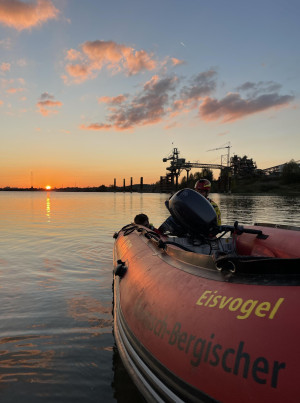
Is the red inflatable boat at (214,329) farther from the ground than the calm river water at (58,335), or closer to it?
farther from the ground

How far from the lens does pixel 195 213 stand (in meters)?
4.59

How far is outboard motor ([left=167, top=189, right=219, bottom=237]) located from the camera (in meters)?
4.59

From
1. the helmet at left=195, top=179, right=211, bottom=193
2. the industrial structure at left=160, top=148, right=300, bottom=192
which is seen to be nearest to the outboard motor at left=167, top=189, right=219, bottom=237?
the helmet at left=195, top=179, right=211, bottom=193

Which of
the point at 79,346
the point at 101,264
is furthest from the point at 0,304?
the point at 101,264

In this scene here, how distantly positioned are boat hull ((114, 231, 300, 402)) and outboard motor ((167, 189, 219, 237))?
1372 mm

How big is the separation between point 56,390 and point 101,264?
5.83m

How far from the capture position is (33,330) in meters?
4.75

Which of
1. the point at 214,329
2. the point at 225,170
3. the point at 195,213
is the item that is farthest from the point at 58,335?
the point at 225,170

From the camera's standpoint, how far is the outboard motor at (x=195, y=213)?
459cm

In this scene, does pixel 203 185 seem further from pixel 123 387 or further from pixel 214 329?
pixel 214 329

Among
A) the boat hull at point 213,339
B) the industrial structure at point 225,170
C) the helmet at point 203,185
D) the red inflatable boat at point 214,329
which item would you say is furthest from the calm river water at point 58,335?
the industrial structure at point 225,170

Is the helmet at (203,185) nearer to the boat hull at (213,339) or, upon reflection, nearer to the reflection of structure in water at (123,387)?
the boat hull at (213,339)

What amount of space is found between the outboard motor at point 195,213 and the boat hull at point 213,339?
4.50ft

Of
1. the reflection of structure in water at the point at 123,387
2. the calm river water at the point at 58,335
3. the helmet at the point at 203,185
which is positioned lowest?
the reflection of structure in water at the point at 123,387
